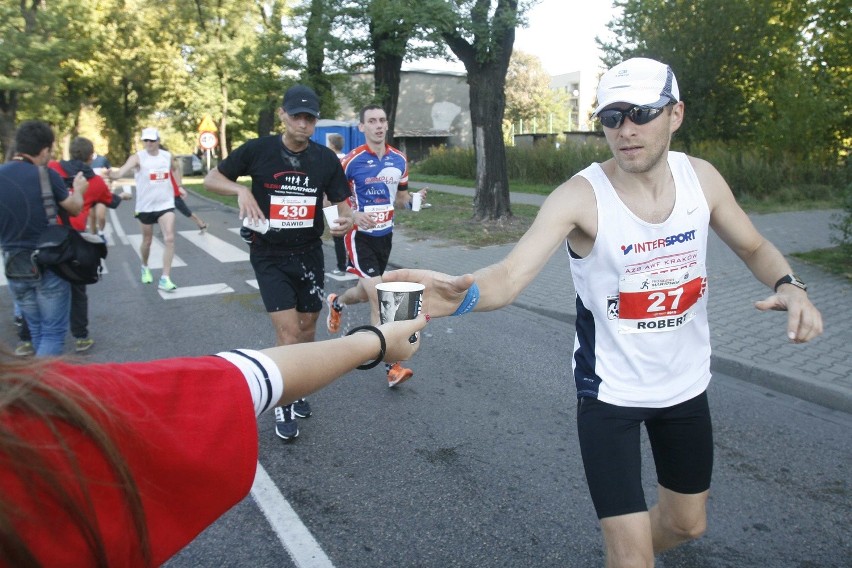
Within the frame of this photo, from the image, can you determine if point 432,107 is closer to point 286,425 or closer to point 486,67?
point 486,67

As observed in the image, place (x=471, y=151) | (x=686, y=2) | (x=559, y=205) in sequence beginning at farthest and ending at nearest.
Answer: (x=471, y=151) → (x=686, y=2) → (x=559, y=205)

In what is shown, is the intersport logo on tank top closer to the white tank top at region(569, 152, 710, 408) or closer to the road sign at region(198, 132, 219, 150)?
the white tank top at region(569, 152, 710, 408)

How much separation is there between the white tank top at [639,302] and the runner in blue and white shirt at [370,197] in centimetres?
413

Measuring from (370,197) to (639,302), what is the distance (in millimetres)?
4582

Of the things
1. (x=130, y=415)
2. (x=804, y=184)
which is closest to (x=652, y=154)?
(x=130, y=415)

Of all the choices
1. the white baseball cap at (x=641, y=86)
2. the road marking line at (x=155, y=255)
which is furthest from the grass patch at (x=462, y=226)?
the white baseball cap at (x=641, y=86)

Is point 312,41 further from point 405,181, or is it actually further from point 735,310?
point 735,310

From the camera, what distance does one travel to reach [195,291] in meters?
9.52

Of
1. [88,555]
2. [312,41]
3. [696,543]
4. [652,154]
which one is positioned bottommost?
[696,543]

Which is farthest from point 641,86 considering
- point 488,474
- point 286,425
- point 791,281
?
point 286,425

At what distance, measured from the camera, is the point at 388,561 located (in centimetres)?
322

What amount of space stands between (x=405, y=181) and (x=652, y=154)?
474cm

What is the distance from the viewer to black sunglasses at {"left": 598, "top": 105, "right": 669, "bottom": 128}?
94.9 inches

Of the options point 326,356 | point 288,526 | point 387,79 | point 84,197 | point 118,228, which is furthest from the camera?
point 387,79
